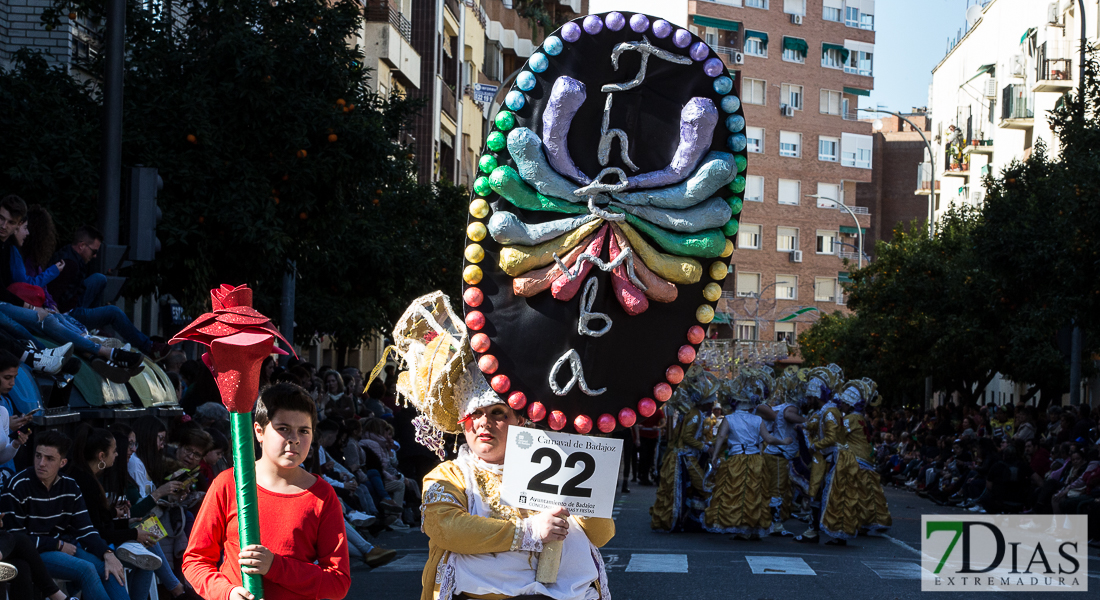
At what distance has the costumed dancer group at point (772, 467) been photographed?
54.6ft

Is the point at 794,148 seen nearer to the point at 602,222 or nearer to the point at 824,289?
the point at 824,289

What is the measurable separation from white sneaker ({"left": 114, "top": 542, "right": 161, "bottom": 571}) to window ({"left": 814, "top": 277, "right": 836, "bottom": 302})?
264ft

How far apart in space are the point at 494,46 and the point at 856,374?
70.7 feet

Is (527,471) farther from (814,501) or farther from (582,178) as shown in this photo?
(814,501)

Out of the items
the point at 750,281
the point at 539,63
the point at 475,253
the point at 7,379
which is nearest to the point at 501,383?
the point at 475,253

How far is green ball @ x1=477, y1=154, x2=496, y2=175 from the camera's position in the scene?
208 inches

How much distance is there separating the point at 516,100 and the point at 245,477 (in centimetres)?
168

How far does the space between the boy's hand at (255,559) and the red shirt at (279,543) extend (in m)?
0.16

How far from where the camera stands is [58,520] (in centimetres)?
796

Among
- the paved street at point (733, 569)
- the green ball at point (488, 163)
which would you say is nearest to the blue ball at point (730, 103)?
the green ball at point (488, 163)

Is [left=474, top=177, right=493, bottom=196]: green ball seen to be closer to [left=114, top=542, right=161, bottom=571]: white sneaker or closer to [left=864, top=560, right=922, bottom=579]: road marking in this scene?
[left=114, top=542, right=161, bottom=571]: white sneaker

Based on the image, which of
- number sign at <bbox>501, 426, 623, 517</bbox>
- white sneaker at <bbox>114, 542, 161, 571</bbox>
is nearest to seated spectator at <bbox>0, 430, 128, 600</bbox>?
white sneaker at <bbox>114, 542, 161, 571</bbox>

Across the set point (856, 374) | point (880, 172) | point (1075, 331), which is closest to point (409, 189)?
point (1075, 331)

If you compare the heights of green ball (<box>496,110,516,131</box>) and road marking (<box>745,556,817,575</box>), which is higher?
green ball (<box>496,110,516,131</box>)
